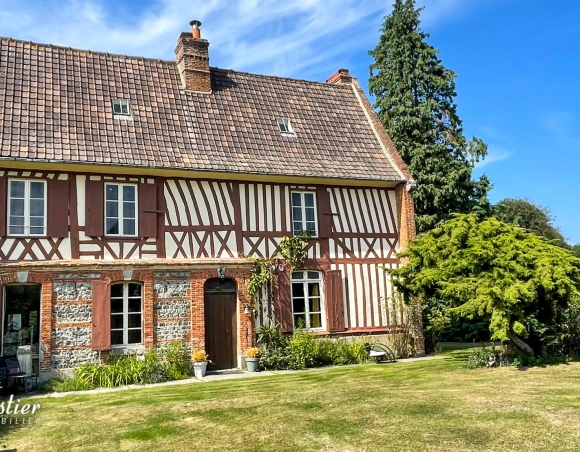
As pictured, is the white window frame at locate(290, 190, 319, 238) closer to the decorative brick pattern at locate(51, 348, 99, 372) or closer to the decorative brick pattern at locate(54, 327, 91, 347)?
the decorative brick pattern at locate(54, 327, 91, 347)

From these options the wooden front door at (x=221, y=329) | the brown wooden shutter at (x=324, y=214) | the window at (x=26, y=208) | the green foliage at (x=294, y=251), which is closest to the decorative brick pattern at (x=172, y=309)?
the wooden front door at (x=221, y=329)

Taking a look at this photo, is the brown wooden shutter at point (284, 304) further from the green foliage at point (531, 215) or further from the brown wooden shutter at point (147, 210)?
the green foliage at point (531, 215)

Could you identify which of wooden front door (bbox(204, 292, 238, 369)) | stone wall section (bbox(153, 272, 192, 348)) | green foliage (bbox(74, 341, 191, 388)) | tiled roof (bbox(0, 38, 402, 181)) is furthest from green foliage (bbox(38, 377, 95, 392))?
tiled roof (bbox(0, 38, 402, 181))

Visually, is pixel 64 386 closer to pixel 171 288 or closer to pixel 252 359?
pixel 171 288

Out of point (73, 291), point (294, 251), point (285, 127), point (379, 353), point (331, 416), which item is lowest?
point (331, 416)

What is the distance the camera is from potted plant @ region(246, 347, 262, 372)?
13422mm

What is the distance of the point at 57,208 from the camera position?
42.2ft

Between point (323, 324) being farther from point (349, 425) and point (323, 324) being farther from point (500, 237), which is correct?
point (349, 425)

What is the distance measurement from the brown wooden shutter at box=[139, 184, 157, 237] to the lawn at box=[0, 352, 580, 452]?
12.6ft

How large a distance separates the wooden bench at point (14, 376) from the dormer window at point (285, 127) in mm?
8967

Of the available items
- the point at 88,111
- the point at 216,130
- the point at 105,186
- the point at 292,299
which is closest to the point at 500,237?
the point at 292,299

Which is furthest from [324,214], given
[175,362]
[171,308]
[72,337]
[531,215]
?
[531,215]

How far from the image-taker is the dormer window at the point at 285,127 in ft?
53.7

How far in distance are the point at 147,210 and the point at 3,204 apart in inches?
121
